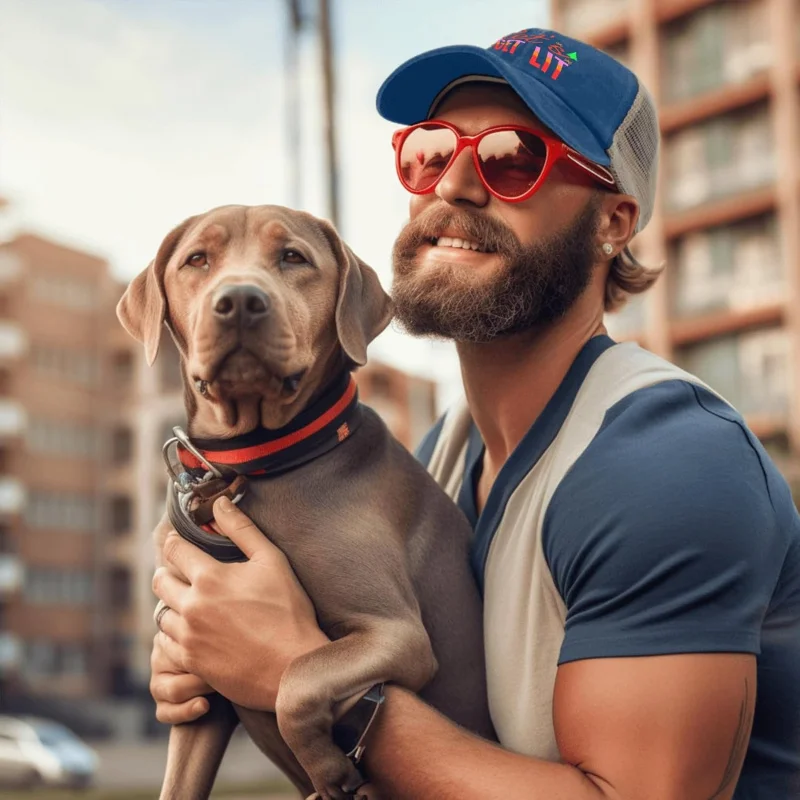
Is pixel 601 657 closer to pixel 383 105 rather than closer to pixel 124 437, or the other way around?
pixel 383 105

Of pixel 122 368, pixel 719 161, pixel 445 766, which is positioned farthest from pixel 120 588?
pixel 445 766

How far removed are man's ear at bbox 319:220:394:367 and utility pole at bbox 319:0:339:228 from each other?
18.7 ft

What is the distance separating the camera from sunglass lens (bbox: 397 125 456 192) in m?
3.26

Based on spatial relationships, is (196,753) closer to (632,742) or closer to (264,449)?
(264,449)

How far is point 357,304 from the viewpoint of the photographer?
127 inches

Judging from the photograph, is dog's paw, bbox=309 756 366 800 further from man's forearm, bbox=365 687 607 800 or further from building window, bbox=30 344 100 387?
building window, bbox=30 344 100 387

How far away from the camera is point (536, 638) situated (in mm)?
2652

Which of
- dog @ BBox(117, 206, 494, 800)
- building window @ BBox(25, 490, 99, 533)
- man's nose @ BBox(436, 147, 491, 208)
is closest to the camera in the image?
dog @ BBox(117, 206, 494, 800)

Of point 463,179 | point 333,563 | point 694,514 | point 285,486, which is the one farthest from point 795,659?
point 463,179

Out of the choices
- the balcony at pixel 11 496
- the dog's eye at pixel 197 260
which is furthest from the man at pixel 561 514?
the balcony at pixel 11 496

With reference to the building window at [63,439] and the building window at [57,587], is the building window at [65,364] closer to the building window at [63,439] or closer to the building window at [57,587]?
the building window at [63,439]

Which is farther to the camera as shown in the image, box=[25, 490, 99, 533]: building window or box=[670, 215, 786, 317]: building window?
box=[25, 490, 99, 533]: building window

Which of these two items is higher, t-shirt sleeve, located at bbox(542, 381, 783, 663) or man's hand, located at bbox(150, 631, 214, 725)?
t-shirt sleeve, located at bbox(542, 381, 783, 663)

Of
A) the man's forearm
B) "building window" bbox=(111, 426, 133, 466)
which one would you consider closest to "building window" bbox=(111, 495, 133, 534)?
"building window" bbox=(111, 426, 133, 466)
